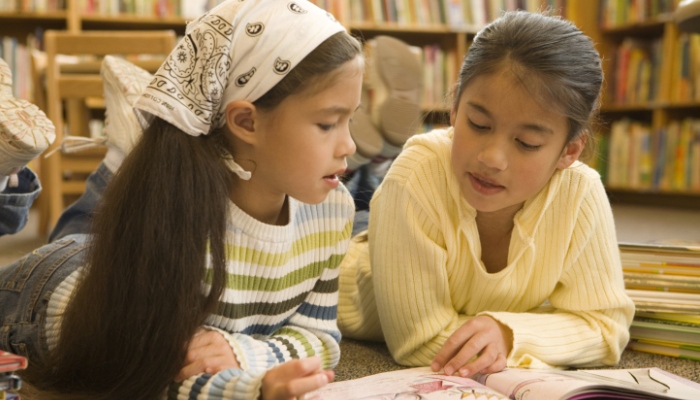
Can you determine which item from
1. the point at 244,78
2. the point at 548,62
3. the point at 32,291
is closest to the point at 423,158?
the point at 548,62

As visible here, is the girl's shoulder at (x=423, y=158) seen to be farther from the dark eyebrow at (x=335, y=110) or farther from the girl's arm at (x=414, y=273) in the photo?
the dark eyebrow at (x=335, y=110)

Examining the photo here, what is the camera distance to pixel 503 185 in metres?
0.98

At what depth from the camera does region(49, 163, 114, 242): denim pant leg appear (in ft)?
4.45

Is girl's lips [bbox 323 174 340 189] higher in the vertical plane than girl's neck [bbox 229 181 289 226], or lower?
higher

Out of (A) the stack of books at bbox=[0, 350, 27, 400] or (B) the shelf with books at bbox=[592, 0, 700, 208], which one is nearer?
(A) the stack of books at bbox=[0, 350, 27, 400]

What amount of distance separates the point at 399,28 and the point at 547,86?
2335 mm

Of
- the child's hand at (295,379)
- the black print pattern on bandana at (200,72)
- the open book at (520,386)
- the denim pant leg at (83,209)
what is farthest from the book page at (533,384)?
the denim pant leg at (83,209)

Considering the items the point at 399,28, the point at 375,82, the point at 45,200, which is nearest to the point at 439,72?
the point at 399,28

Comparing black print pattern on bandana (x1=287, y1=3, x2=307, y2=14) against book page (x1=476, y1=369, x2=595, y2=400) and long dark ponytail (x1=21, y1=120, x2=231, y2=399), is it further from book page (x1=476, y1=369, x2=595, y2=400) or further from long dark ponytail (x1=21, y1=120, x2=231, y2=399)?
book page (x1=476, y1=369, x2=595, y2=400)

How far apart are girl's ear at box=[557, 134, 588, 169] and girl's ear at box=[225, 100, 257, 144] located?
44cm

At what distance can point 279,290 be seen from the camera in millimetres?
931

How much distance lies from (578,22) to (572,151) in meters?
2.77

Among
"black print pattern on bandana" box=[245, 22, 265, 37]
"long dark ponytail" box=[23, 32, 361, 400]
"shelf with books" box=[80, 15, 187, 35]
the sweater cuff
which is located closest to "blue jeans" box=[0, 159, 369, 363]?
"long dark ponytail" box=[23, 32, 361, 400]

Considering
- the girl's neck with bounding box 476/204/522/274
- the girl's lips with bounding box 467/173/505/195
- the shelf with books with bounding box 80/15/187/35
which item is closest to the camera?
the girl's lips with bounding box 467/173/505/195
